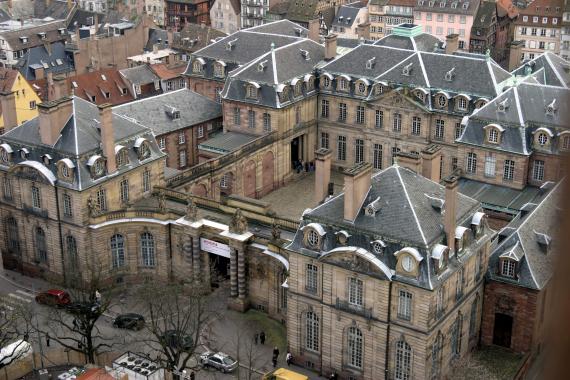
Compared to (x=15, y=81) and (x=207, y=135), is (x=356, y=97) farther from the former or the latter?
(x=15, y=81)

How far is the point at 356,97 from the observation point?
3600 inches

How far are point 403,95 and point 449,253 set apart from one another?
3865 centimetres

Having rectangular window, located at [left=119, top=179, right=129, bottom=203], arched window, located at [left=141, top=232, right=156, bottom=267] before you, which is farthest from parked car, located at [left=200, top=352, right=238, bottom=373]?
rectangular window, located at [left=119, top=179, right=129, bottom=203]

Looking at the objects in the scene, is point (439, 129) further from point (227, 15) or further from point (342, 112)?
point (227, 15)

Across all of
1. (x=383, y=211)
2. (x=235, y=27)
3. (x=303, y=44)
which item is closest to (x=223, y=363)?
(x=383, y=211)

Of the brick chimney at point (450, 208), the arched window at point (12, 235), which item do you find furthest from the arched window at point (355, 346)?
the arched window at point (12, 235)

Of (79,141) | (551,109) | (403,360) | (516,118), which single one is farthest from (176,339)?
(551,109)

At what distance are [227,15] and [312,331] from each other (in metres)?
109

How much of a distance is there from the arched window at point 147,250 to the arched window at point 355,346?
24205 millimetres

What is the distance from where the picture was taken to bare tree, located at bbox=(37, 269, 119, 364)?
Answer: 58156 millimetres

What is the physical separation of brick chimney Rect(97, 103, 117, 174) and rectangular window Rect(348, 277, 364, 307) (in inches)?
1035

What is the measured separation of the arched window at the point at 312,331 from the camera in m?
57.0

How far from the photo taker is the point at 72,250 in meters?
70.1

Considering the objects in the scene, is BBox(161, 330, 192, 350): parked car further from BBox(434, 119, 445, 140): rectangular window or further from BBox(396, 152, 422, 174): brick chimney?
BBox(434, 119, 445, 140): rectangular window
